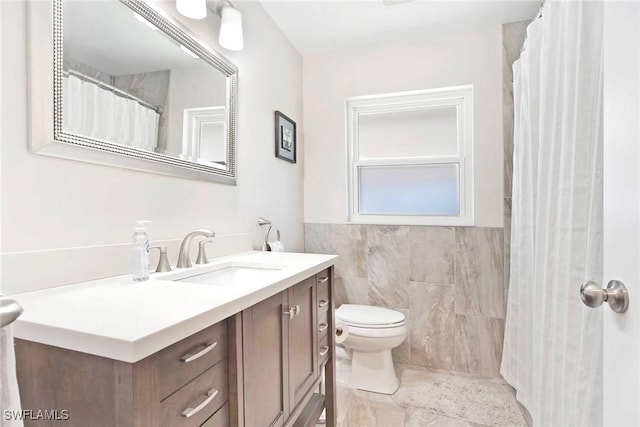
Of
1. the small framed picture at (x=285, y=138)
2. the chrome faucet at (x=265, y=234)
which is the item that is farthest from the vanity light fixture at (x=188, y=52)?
the chrome faucet at (x=265, y=234)

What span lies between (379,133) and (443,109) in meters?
0.50

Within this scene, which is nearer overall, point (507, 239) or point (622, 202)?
point (622, 202)

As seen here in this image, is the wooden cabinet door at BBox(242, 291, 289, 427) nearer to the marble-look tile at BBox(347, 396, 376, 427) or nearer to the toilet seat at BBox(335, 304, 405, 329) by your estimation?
the marble-look tile at BBox(347, 396, 376, 427)

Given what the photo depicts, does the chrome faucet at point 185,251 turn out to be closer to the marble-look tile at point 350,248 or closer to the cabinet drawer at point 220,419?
the cabinet drawer at point 220,419

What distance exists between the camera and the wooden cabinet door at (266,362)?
0.88 metres

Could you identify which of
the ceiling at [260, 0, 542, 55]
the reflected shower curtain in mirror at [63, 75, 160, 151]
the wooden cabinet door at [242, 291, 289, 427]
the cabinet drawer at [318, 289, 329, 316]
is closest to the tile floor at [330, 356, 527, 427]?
the cabinet drawer at [318, 289, 329, 316]

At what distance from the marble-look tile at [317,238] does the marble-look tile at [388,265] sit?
0.33 meters

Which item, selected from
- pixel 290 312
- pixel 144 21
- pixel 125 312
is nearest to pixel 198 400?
pixel 125 312

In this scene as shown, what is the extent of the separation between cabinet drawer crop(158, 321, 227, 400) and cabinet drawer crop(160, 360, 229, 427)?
18 mm

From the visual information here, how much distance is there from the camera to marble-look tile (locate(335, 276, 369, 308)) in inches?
95.8

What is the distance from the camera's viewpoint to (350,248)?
98.0 inches

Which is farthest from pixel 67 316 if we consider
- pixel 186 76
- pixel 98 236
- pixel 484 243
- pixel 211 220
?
pixel 484 243

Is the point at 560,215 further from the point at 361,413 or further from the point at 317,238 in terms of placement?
the point at 317,238

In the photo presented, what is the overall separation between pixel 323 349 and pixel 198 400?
0.85 meters
